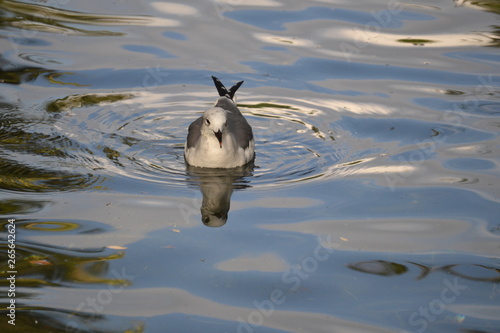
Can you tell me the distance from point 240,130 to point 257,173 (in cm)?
88

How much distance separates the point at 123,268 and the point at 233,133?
3.54 meters

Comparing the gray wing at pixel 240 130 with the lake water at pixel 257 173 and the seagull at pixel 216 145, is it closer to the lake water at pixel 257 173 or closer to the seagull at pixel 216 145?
the seagull at pixel 216 145

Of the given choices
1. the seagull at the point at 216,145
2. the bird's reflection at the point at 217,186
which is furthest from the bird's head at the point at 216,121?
the bird's reflection at the point at 217,186

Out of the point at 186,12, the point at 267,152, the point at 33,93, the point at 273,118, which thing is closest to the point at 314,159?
the point at 267,152

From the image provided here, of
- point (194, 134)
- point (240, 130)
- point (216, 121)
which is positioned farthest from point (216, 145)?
point (240, 130)

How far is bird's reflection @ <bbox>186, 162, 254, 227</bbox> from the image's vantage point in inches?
330

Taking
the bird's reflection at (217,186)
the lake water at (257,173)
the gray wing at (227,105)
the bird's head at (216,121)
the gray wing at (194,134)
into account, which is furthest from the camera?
the gray wing at (227,105)

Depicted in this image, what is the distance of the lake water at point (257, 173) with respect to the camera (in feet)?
21.9

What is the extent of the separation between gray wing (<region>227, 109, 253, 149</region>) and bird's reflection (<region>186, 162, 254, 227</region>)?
291 mm

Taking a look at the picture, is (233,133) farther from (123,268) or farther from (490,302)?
(490,302)

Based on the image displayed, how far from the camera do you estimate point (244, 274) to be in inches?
278

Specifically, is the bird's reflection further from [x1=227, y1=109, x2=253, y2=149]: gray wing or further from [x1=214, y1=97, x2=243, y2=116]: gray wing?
[x1=214, y1=97, x2=243, y2=116]: gray wing

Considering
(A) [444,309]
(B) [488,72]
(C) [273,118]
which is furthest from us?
(B) [488,72]

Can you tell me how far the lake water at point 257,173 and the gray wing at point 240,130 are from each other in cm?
31
